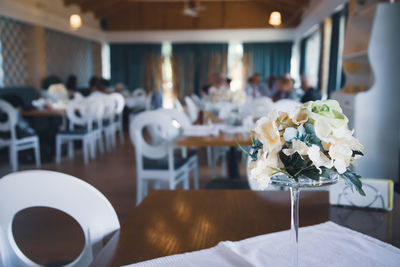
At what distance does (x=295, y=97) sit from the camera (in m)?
6.11

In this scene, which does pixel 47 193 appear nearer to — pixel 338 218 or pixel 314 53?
pixel 338 218

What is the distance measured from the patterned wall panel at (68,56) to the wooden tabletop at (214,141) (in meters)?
7.60

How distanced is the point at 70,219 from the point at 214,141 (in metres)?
1.45

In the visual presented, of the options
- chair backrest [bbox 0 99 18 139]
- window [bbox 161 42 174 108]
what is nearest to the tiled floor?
chair backrest [bbox 0 99 18 139]

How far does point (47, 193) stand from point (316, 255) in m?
0.71

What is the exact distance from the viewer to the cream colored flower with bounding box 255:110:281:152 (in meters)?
0.70

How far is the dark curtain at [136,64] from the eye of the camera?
13312mm

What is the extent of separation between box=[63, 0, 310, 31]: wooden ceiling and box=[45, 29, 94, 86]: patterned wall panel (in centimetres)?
144

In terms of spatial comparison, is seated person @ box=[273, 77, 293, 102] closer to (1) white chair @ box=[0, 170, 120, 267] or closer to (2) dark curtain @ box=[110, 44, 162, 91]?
(1) white chair @ box=[0, 170, 120, 267]

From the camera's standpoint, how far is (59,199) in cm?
98

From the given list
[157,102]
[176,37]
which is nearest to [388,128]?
[157,102]

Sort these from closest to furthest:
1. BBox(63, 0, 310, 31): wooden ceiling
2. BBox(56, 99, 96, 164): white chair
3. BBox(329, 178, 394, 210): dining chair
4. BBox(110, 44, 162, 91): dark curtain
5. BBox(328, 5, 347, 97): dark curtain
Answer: BBox(329, 178, 394, 210): dining chair < BBox(56, 99, 96, 164): white chair < BBox(328, 5, 347, 97): dark curtain < BBox(63, 0, 310, 31): wooden ceiling < BBox(110, 44, 162, 91): dark curtain

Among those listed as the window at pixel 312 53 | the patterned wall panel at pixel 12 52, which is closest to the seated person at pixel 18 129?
the patterned wall panel at pixel 12 52

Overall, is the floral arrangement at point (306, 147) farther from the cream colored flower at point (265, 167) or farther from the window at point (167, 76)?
the window at point (167, 76)
